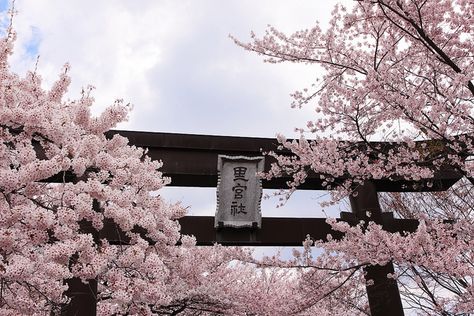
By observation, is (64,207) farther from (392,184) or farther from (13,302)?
(392,184)

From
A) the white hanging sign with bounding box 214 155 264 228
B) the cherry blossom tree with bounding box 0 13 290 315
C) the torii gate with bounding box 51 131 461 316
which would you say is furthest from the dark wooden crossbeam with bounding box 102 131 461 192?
the cherry blossom tree with bounding box 0 13 290 315

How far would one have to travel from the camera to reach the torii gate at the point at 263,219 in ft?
21.6

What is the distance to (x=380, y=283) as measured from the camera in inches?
265

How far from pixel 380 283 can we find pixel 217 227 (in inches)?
109

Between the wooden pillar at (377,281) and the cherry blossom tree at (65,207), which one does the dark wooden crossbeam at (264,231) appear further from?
the cherry blossom tree at (65,207)

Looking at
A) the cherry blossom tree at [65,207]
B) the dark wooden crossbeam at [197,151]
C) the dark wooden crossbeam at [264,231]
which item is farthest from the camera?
the dark wooden crossbeam at [197,151]

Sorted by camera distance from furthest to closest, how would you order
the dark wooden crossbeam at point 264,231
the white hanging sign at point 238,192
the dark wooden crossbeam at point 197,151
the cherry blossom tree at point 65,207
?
1. the dark wooden crossbeam at point 197,151
2. the white hanging sign at point 238,192
3. the dark wooden crossbeam at point 264,231
4. the cherry blossom tree at point 65,207

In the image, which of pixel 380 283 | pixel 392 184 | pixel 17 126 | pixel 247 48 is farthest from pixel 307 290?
pixel 17 126

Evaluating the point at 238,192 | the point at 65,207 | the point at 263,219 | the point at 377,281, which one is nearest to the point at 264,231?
the point at 263,219

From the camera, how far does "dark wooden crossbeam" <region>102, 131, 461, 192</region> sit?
22.3ft

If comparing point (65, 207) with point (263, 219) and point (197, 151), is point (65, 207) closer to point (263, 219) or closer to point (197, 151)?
point (197, 151)

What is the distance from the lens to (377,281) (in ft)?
22.1

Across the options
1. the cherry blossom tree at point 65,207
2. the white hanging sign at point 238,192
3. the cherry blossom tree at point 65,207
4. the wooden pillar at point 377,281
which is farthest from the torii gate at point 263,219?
the cherry blossom tree at point 65,207

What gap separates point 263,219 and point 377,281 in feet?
6.85
